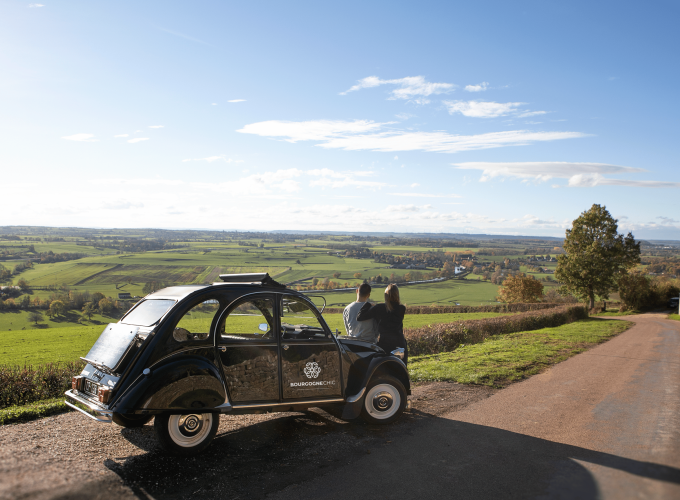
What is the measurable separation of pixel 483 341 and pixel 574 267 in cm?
3120

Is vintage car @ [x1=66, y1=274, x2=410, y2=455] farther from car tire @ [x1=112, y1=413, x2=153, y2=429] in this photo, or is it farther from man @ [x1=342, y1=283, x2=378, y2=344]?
man @ [x1=342, y1=283, x2=378, y2=344]

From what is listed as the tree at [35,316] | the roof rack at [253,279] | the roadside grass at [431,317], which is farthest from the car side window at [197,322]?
the tree at [35,316]

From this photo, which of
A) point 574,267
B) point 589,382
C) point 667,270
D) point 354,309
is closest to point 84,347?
point 354,309

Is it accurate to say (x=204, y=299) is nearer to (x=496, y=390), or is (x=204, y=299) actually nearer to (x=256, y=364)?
(x=256, y=364)

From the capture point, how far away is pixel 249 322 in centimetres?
640

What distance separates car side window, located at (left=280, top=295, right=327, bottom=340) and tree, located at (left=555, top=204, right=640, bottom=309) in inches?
1801

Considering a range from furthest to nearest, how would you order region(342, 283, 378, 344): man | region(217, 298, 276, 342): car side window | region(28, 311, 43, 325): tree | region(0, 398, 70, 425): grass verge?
region(28, 311, 43, 325): tree < region(342, 283, 378, 344): man < region(0, 398, 70, 425): grass verge < region(217, 298, 276, 342): car side window

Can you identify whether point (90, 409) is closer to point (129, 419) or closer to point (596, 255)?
point (129, 419)

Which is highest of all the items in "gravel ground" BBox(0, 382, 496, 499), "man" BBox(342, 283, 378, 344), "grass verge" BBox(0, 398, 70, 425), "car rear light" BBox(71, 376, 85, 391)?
"man" BBox(342, 283, 378, 344)

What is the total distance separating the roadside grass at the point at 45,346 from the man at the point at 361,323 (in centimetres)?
2515

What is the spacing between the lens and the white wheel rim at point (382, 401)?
278 inches

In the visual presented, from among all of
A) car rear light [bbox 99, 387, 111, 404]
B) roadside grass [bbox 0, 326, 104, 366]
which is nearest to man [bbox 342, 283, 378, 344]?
car rear light [bbox 99, 387, 111, 404]

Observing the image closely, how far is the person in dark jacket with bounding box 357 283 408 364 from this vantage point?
824cm

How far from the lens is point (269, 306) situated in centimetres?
648
